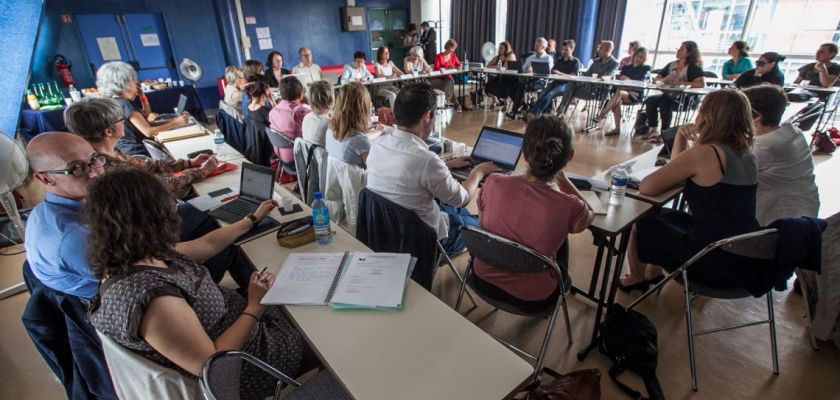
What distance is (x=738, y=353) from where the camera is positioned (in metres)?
1.94

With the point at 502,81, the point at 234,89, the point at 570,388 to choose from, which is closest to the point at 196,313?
the point at 570,388

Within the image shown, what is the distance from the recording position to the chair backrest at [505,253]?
145 cm

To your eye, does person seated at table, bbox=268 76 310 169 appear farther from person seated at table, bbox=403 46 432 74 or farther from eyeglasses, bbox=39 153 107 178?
person seated at table, bbox=403 46 432 74

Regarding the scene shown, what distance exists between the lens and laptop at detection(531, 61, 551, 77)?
633 centimetres

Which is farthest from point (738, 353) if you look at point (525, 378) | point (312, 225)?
point (312, 225)

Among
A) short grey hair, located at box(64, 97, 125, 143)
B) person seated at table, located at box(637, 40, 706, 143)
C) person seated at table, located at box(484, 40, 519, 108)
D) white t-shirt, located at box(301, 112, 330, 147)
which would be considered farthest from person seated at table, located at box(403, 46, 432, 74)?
short grey hair, located at box(64, 97, 125, 143)

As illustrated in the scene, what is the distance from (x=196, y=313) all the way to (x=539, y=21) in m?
9.34

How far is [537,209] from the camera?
1.53 metres

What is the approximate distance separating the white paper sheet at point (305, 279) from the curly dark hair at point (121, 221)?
0.39 metres

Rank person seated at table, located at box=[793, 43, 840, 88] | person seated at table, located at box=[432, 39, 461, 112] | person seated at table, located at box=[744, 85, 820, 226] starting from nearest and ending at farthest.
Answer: person seated at table, located at box=[744, 85, 820, 226]
person seated at table, located at box=[793, 43, 840, 88]
person seated at table, located at box=[432, 39, 461, 112]

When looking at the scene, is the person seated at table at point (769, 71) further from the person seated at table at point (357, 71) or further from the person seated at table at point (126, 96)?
the person seated at table at point (126, 96)

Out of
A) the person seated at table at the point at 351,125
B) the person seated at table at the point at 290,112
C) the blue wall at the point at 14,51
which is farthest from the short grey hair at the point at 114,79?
the person seated at table at the point at 351,125

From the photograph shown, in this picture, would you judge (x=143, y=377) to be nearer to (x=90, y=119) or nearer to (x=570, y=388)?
(x=570, y=388)

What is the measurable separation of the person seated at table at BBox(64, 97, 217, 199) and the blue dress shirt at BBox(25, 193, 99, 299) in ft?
2.17
